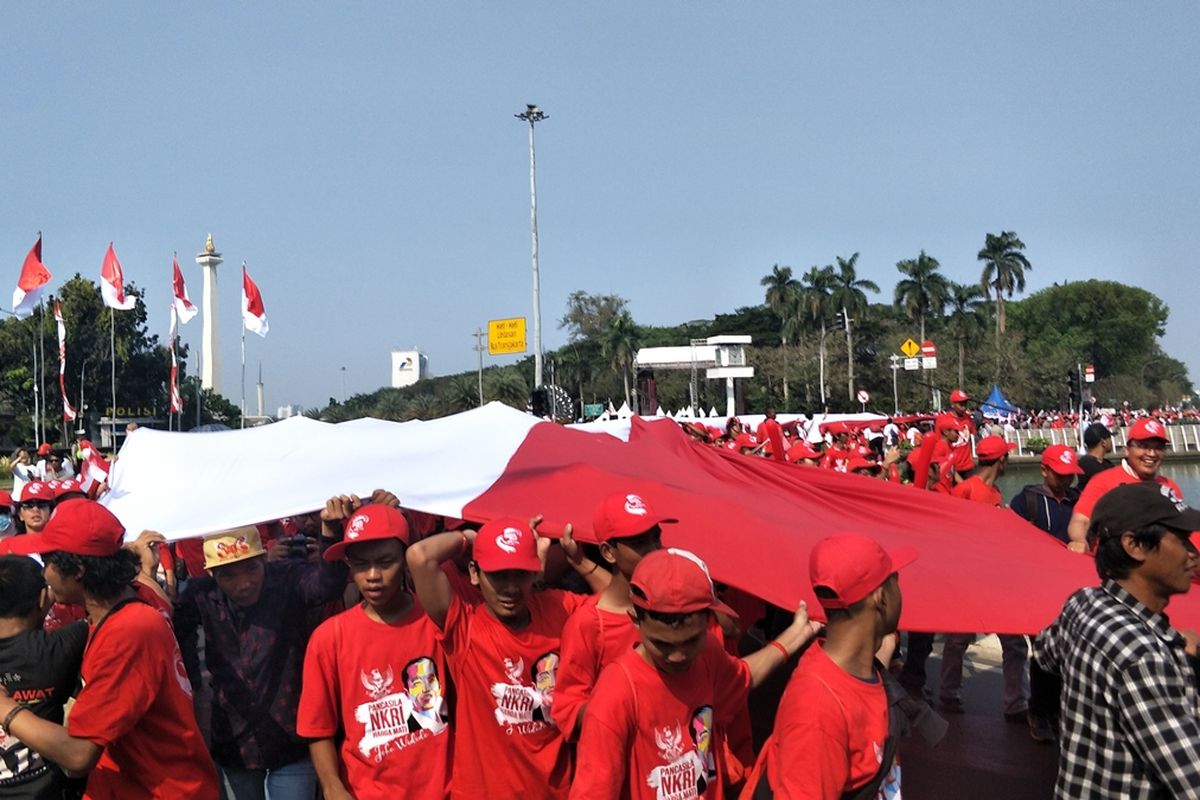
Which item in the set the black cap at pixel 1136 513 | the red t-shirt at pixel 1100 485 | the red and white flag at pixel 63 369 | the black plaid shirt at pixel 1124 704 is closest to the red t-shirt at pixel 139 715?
the black plaid shirt at pixel 1124 704

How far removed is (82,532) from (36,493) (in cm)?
461

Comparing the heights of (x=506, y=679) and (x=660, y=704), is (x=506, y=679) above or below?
below

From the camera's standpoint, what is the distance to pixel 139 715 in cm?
298

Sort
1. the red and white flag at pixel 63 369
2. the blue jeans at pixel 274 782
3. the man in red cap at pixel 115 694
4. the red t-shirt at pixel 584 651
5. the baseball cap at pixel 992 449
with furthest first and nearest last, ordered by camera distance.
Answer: the red and white flag at pixel 63 369, the baseball cap at pixel 992 449, the blue jeans at pixel 274 782, the red t-shirt at pixel 584 651, the man in red cap at pixel 115 694

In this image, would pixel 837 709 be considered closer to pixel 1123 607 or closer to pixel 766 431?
pixel 1123 607

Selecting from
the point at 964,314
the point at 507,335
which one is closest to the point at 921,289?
the point at 964,314

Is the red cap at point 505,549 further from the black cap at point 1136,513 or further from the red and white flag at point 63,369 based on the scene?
the red and white flag at point 63,369

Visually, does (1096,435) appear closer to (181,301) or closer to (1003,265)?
(181,301)

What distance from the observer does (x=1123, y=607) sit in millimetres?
2602

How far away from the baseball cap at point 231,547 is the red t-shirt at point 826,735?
7.74 feet

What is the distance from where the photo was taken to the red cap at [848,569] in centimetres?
248

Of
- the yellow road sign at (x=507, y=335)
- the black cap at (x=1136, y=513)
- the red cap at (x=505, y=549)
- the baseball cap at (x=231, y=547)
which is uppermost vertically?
the yellow road sign at (x=507, y=335)

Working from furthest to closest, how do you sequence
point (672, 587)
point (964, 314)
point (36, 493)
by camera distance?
point (964, 314), point (36, 493), point (672, 587)

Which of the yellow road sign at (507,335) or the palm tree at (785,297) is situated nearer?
the yellow road sign at (507,335)
